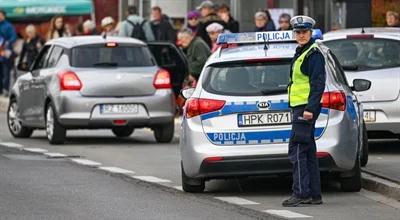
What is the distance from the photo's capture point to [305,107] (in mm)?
12672

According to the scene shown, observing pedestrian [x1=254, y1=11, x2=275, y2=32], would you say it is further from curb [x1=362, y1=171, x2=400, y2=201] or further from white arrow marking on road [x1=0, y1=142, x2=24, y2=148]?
curb [x1=362, y1=171, x2=400, y2=201]

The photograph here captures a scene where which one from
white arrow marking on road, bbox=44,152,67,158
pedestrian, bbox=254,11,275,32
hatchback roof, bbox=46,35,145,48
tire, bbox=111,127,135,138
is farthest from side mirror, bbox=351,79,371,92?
pedestrian, bbox=254,11,275,32

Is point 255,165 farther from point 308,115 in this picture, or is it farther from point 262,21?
point 262,21

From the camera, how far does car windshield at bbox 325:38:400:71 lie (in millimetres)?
18016

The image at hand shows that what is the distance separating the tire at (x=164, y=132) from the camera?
20764mm

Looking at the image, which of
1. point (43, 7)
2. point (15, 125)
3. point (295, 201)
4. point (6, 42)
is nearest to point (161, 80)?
point (15, 125)

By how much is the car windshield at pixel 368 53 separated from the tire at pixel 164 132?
11.2ft

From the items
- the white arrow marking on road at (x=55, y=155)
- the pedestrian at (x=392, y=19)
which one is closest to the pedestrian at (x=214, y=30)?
the pedestrian at (x=392, y=19)

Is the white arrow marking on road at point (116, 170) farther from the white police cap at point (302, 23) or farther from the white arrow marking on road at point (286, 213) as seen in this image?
the white police cap at point (302, 23)

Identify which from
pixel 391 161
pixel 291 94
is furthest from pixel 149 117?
pixel 291 94

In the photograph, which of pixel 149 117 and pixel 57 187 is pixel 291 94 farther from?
pixel 149 117

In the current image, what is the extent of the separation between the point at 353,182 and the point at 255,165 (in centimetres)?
109

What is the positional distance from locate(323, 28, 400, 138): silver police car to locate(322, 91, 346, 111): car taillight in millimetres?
4151

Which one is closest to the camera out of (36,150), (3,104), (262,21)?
(36,150)
